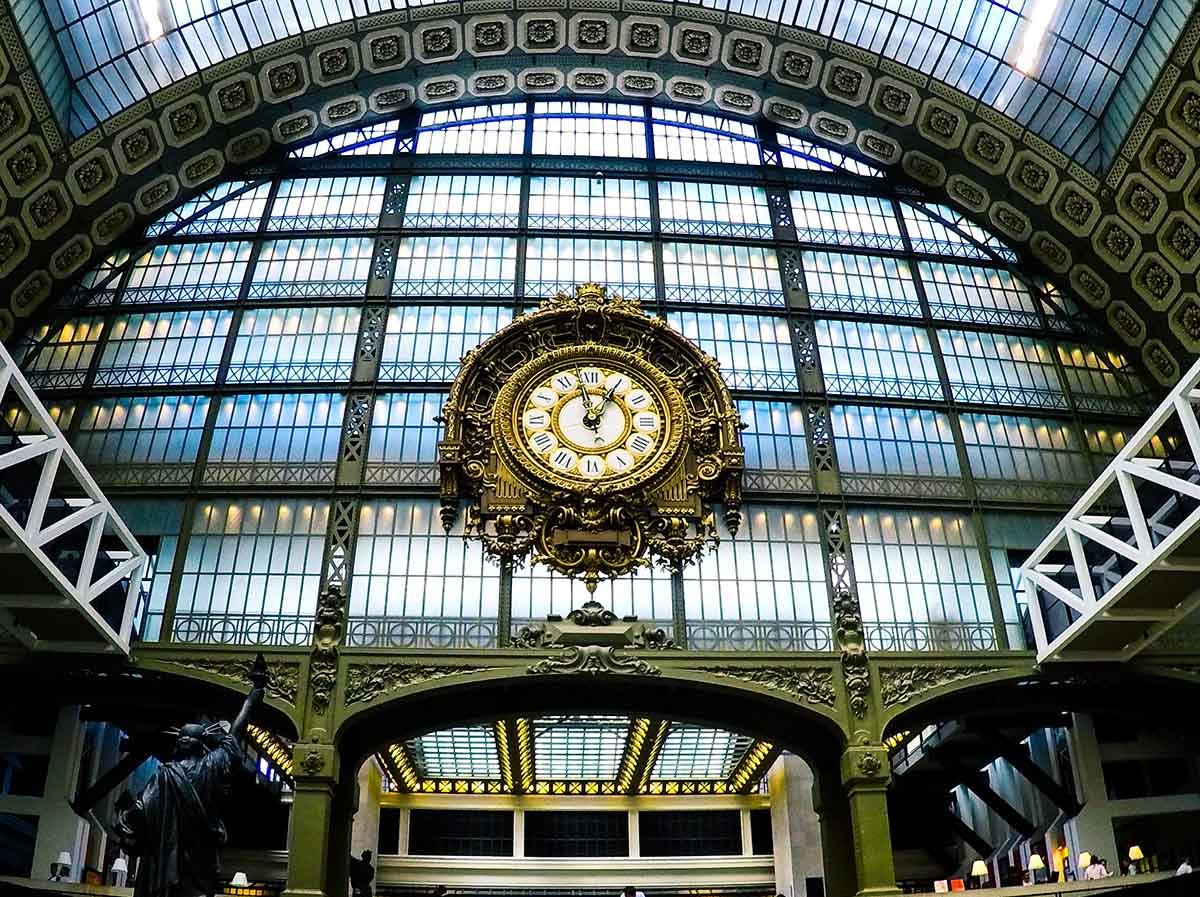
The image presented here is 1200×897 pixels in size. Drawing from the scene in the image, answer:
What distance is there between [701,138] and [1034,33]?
986 centimetres

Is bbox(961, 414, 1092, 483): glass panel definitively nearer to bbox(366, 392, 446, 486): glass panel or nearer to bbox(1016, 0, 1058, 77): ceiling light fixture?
bbox(1016, 0, 1058, 77): ceiling light fixture

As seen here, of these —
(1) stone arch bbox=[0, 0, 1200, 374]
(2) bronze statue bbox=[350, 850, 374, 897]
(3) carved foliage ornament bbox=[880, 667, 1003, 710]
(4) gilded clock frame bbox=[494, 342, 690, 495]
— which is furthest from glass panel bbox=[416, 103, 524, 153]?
(2) bronze statue bbox=[350, 850, 374, 897]

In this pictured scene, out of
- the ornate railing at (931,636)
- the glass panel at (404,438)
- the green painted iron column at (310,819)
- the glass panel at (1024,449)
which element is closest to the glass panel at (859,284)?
the glass panel at (1024,449)

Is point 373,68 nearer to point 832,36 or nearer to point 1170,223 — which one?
point 832,36

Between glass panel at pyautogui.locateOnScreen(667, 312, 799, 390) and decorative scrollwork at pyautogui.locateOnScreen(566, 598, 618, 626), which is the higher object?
glass panel at pyautogui.locateOnScreen(667, 312, 799, 390)

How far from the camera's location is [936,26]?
31109 millimetres

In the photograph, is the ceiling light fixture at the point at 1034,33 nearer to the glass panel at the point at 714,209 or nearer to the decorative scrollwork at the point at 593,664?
the glass panel at the point at 714,209

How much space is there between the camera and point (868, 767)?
75.3 ft

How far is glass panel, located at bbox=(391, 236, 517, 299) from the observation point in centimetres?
2948

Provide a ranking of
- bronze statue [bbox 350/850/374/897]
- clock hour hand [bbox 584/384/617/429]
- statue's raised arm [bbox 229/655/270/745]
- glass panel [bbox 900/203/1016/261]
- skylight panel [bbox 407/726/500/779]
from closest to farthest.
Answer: statue's raised arm [bbox 229/655/270/745], bronze statue [bbox 350/850/374/897], clock hour hand [bbox 584/384/617/429], glass panel [bbox 900/203/1016/261], skylight panel [bbox 407/726/500/779]

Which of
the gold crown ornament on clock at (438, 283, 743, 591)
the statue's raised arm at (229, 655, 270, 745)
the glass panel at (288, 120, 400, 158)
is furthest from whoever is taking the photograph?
the glass panel at (288, 120, 400, 158)

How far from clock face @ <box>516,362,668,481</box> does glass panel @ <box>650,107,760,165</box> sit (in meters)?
10.2

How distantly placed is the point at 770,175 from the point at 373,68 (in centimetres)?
1211

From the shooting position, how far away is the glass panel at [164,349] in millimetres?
27906
